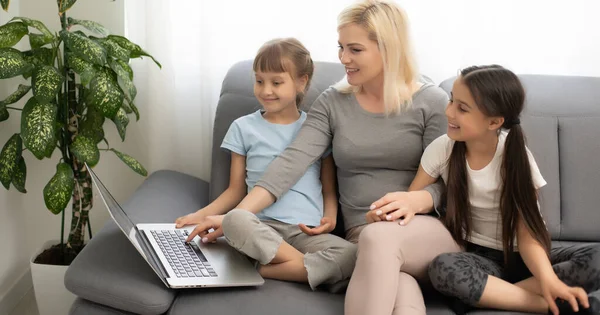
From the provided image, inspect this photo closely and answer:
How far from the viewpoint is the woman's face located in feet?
→ 6.77

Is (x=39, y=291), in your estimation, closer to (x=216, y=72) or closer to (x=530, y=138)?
(x=216, y=72)

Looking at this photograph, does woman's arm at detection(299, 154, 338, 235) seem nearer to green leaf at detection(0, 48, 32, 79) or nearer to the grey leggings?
the grey leggings

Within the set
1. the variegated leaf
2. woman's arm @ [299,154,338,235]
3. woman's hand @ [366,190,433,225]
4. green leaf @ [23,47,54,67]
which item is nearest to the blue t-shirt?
woman's arm @ [299,154,338,235]

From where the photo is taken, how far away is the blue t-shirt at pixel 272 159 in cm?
217

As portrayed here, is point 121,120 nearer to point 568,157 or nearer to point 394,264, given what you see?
point 394,264

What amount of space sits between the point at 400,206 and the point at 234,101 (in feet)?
2.34

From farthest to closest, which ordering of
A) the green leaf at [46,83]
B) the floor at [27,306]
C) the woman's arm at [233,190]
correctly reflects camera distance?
the floor at [27,306] → the woman's arm at [233,190] → the green leaf at [46,83]

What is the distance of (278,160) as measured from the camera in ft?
7.07

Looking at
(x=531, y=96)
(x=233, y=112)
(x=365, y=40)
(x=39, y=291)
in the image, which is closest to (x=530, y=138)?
(x=531, y=96)

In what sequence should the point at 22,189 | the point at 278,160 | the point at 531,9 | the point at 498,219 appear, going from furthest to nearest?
the point at 531,9
the point at 22,189
the point at 278,160
the point at 498,219

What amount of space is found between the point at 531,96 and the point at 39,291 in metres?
1.62

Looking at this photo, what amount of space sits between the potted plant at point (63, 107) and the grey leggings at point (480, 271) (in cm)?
102

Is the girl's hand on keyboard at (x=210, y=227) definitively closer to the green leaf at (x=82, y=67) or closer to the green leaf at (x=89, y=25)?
the green leaf at (x=82, y=67)

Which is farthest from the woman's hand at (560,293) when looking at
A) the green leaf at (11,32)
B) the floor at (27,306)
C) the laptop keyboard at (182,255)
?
the floor at (27,306)
